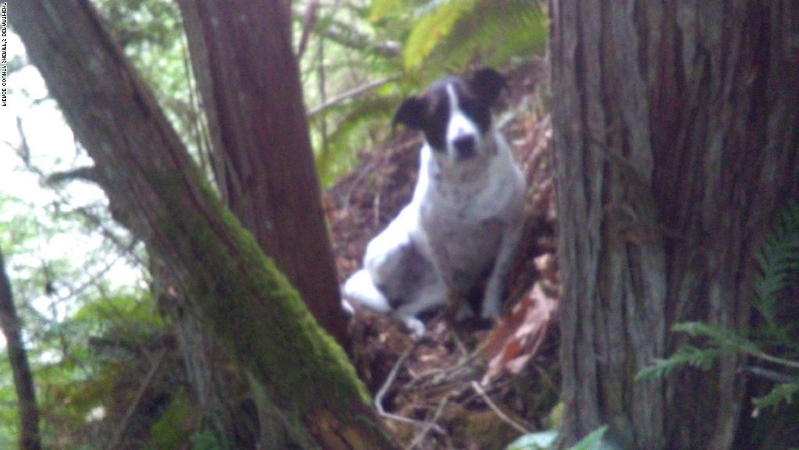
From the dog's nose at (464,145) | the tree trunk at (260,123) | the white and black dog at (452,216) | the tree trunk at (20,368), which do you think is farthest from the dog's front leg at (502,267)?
the tree trunk at (20,368)

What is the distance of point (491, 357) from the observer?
4176mm

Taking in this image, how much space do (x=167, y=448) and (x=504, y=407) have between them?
1.41 metres

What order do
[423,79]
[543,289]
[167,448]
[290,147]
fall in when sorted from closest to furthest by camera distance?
[167,448] → [290,147] → [543,289] → [423,79]

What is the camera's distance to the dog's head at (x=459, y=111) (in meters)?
4.84

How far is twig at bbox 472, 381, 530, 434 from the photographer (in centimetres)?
357

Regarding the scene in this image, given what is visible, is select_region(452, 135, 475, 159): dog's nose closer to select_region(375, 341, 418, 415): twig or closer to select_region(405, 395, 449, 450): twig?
select_region(375, 341, 418, 415): twig

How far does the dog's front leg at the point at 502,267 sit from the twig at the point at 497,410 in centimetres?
91

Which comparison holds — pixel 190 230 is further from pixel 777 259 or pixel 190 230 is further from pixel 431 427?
pixel 431 427

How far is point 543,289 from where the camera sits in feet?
13.2

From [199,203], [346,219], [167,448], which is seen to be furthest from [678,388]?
[346,219]

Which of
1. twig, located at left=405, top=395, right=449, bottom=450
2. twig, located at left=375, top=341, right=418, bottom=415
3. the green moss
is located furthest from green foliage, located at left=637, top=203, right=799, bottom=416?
twig, located at left=375, top=341, right=418, bottom=415

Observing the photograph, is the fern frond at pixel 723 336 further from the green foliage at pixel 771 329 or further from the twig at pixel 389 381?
the twig at pixel 389 381

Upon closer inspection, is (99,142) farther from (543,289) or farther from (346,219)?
(346,219)

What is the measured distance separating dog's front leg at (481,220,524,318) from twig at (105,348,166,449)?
→ 6.82 feet
